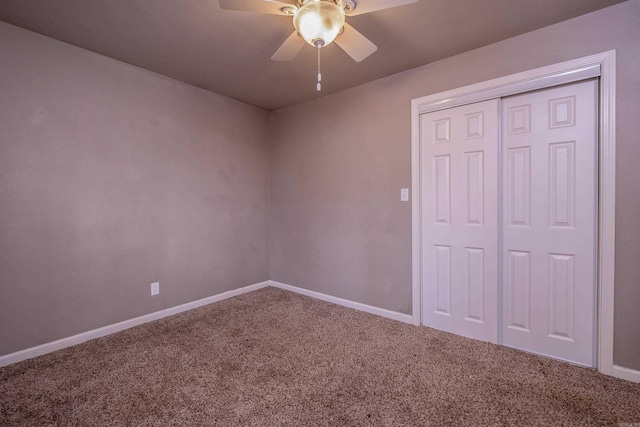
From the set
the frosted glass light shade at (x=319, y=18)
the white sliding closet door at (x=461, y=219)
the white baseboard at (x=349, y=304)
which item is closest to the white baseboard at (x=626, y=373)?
the white sliding closet door at (x=461, y=219)

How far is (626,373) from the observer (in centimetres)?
188

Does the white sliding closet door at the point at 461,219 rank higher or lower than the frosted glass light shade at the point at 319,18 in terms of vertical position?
lower

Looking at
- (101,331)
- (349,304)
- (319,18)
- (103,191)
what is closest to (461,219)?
(349,304)

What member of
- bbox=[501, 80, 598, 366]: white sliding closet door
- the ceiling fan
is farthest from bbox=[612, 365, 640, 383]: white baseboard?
the ceiling fan

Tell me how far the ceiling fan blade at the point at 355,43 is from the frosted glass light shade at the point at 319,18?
18cm

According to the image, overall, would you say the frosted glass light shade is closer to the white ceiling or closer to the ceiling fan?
the ceiling fan

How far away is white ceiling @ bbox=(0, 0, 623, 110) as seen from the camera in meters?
1.89

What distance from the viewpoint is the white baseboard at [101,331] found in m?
2.14

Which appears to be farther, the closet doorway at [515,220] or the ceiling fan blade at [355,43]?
the closet doorway at [515,220]

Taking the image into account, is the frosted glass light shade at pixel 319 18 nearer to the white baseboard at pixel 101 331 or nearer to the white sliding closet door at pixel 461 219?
the white sliding closet door at pixel 461 219

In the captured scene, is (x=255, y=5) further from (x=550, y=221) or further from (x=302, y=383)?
(x=550, y=221)

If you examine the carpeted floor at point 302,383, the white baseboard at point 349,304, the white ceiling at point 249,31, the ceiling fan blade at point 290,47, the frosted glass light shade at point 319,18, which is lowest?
the carpeted floor at point 302,383

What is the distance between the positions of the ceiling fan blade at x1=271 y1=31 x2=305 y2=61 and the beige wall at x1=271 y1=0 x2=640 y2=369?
2.93ft

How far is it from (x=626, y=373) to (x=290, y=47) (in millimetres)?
3065
